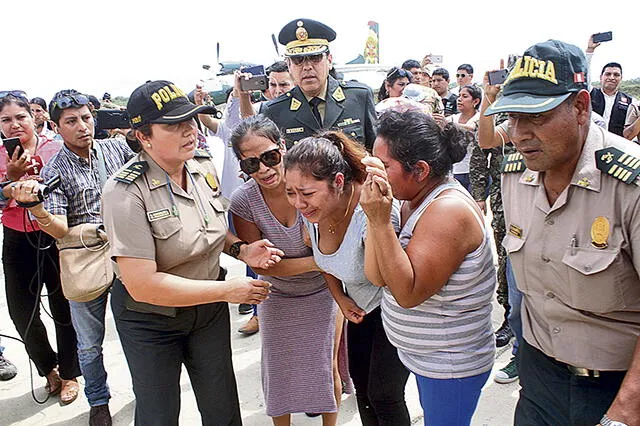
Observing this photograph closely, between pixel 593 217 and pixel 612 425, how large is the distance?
1.78ft

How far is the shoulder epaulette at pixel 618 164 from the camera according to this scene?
4.27 feet

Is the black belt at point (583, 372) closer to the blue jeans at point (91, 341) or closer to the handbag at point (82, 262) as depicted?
the handbag at point (82, 262)

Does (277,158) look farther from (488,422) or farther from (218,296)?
(488,422)

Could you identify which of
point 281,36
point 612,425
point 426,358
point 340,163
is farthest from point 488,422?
point 281,36

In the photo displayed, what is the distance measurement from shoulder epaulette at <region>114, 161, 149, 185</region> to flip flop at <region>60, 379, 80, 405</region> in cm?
208

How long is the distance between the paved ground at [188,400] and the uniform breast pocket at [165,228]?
1.54 m

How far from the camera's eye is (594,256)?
1.34 m

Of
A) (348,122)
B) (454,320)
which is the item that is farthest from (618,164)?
(348,122)

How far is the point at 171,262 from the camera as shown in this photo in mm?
2037

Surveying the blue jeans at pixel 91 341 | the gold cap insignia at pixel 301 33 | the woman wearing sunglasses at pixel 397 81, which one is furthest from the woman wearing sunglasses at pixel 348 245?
the woman wearing sunglasses at pixel 397 81

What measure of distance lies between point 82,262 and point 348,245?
5.32 ft

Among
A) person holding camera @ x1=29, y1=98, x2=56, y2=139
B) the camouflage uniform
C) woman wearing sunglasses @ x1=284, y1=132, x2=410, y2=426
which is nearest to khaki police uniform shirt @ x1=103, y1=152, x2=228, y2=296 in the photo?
woman wearing sunglasses @ x1=284, y1=132, x2=410, y2=426

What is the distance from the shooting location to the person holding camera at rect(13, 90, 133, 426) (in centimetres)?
275

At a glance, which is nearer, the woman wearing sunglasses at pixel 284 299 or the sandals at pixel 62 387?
→ the woman wearing sunglasses at pixel 284 299
